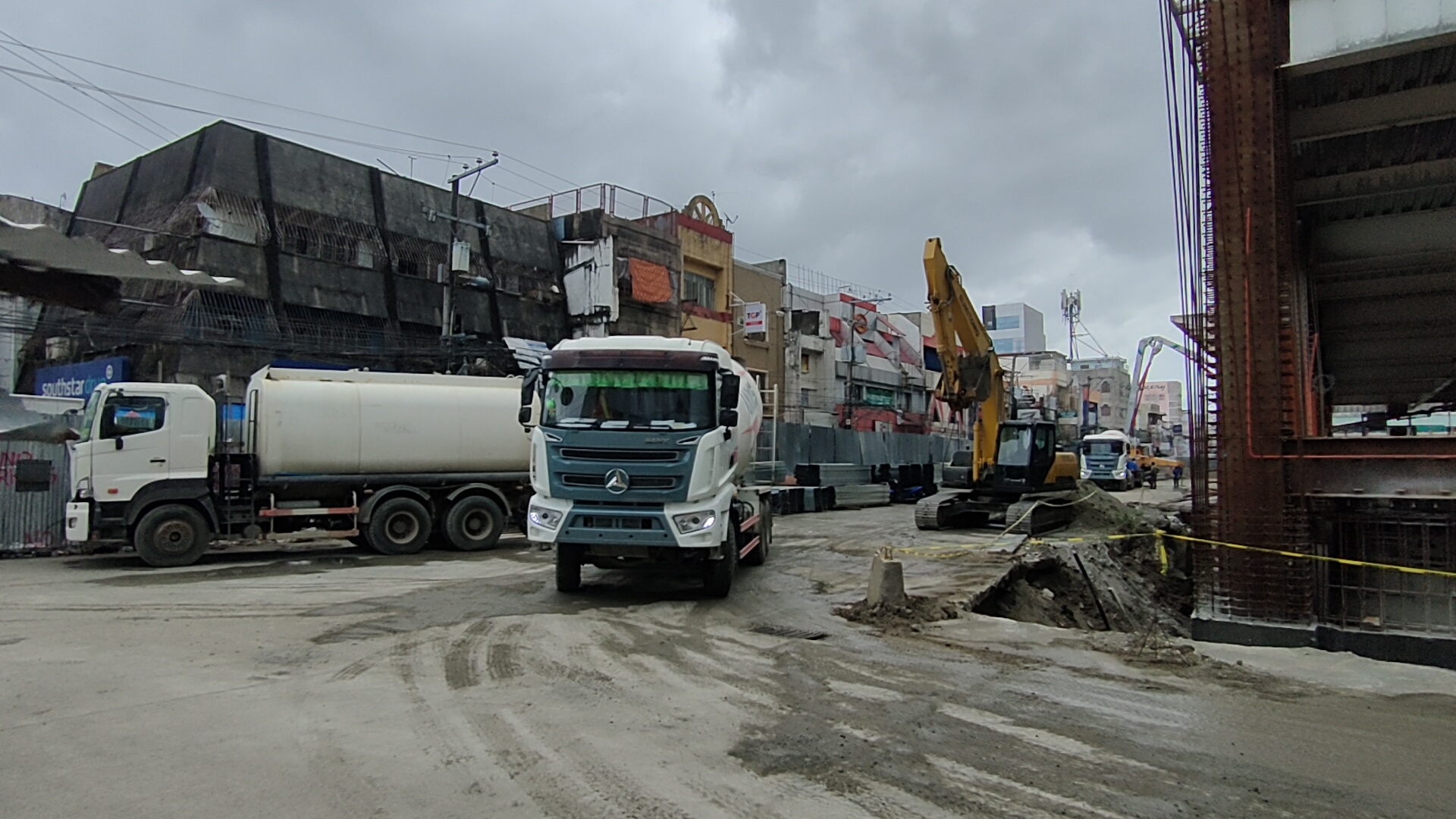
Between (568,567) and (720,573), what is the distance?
188 centimetres

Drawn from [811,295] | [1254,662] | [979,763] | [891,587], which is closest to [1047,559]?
[891,587]

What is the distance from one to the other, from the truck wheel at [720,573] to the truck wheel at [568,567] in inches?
61.5

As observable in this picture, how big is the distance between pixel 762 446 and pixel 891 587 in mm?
14799

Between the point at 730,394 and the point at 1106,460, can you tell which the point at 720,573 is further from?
the point at 1106,460

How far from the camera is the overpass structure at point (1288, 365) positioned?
9.70m

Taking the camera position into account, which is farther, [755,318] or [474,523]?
[755,318]

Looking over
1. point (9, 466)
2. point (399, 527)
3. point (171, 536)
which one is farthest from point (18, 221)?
point (399, 527)

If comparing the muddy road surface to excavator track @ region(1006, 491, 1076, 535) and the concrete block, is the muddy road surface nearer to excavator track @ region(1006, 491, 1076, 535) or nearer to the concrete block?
the concrete block

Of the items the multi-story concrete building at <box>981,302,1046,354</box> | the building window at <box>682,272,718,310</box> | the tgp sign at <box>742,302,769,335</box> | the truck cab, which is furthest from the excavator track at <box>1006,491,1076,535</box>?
the multi-story concrete building at <box>981,302,1046,354</box>

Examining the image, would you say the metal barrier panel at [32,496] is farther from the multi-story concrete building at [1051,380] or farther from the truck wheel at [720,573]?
the multi-story concrete building at [1051,380]

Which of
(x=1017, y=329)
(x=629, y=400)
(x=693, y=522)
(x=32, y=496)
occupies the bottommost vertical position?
(x=32, y=496)

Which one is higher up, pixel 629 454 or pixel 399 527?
pixel 629 454

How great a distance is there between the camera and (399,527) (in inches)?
659

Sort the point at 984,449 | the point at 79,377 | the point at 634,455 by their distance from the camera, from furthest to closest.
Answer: the point at 79,377
the point at 984,449
the point at 634,455
